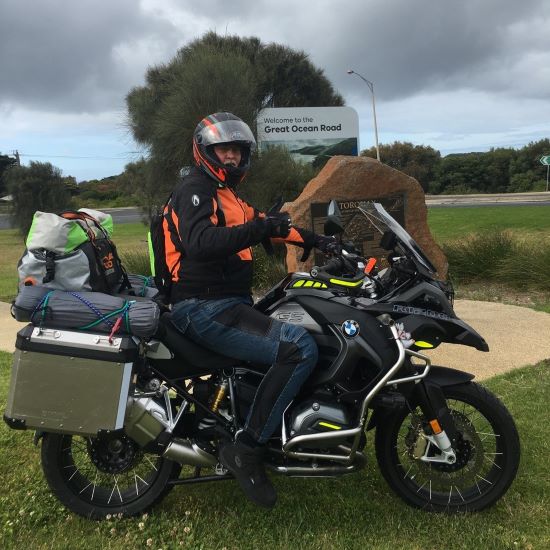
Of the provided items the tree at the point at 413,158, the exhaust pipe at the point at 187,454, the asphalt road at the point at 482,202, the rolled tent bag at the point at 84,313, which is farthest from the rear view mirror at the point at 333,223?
the tree at the point at 413,158

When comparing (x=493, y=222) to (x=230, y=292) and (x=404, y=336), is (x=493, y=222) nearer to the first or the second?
(x=404, y=336)

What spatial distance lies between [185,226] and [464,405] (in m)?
1.68

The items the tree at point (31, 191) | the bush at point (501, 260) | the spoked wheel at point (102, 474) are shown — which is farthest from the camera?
the tree at point (31, 191)

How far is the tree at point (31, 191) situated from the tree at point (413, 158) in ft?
109

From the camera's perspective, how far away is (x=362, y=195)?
7848mm

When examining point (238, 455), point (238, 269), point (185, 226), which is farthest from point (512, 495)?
point (185, 226)

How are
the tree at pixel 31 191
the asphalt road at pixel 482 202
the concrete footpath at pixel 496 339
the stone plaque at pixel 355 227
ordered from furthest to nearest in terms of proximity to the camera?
the asphalt road at pixel 482 202, the tree at pixel 31 191, the stone plaque at pixel 355 227, the concrete footpath at pixel 496 339

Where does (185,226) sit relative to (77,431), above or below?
above

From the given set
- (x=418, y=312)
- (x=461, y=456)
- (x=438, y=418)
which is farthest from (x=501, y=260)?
(x=418, y=312)

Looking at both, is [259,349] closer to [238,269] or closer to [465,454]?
[238,269]

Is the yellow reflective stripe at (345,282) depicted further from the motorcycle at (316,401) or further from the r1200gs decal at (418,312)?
the r1200gs decal at (418,312)

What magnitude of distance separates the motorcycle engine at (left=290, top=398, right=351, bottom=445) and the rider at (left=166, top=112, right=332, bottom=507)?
109 mm

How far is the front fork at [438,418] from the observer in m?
2.81

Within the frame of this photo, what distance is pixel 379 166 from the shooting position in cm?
790
